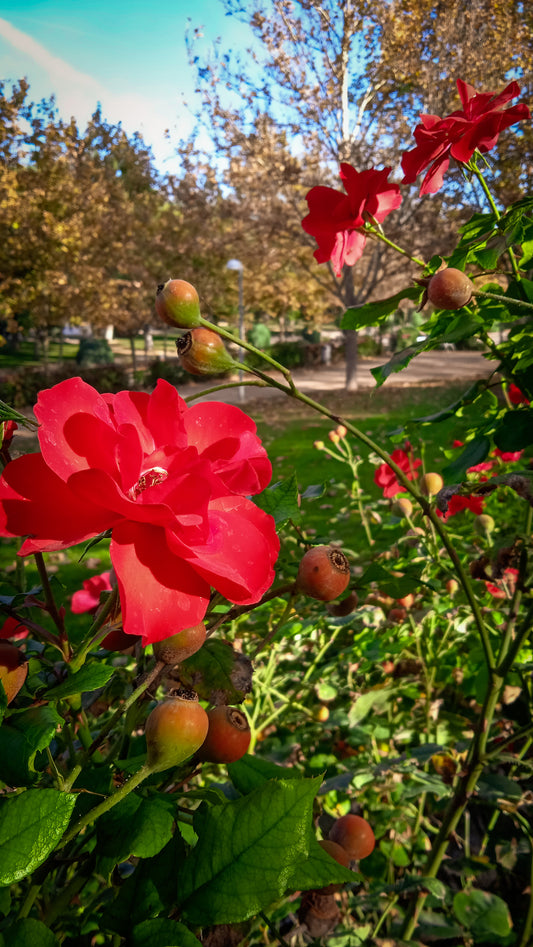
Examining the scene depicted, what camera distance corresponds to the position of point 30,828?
30 centimetres

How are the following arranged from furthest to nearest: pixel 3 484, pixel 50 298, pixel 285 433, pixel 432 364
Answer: pixel 432 364 < pixel 50 298 < pixel 285 433 < pixel 3 484

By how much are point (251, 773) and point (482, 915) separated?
671 millimetres

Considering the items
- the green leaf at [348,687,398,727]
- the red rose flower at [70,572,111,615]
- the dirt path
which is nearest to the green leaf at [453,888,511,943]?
the green leaf at [348,687,398,727]

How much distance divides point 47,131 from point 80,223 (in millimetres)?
1503

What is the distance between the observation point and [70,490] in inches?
14.5

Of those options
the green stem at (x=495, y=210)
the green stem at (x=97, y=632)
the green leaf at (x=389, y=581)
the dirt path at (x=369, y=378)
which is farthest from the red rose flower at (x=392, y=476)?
the dirt path at (x=369, y=378)

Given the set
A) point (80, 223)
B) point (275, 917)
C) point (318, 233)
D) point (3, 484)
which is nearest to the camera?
point (3, 484)

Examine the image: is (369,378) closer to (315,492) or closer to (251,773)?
(315,492)

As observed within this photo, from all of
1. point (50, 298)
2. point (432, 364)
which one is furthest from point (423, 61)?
point (432, 364)

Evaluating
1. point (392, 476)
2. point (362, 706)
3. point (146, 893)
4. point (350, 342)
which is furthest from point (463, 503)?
point (350, 342)

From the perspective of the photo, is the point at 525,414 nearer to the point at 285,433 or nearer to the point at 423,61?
the point at 285,433

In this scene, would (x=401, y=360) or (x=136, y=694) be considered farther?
(x=401, y=360)

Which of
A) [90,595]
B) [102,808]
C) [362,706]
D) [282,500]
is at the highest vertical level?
[282,500]

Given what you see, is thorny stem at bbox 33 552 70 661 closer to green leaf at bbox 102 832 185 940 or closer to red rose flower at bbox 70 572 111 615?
green leaf at bbox 102 832 185 940
